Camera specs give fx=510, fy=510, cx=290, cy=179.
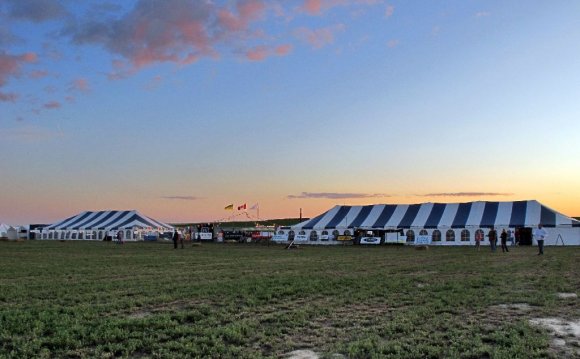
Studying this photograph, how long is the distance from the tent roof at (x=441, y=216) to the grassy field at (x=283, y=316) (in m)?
26.7

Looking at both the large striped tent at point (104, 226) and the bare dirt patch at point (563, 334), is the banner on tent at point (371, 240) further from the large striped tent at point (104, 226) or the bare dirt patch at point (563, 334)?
the bare dirt patch at point (563, 334)

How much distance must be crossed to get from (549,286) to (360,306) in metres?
4.94

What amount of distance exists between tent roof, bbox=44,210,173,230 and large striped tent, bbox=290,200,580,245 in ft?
59.5

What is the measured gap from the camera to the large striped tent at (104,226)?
54125 mm

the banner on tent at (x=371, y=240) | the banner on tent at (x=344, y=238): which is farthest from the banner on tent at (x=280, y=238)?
the banner on tent at (x=371, y=240)

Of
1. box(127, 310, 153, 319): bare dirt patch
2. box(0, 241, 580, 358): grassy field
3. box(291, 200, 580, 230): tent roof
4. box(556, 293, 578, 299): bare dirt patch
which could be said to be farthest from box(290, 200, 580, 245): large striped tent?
box(127, 310, 153, 319): bare dirt patch

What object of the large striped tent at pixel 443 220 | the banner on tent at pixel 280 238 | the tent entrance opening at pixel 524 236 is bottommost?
the banner on tent at pixel 280 238

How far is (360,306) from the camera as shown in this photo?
8586mm

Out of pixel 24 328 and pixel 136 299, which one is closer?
pixel 24 328

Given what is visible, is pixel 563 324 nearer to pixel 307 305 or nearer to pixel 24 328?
pixel 307 305

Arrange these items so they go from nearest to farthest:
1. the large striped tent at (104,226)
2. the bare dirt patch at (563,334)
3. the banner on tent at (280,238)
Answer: the bare dirt patch at (563,334) < the banner on tent at (280,238) < the large striped tent at (104,226)

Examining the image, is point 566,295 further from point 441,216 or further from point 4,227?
point 4,227

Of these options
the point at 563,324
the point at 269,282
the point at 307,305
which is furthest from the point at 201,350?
the point at 269,282

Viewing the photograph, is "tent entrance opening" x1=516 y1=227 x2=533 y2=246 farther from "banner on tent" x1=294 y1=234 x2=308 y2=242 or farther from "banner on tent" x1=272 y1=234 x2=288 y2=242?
"banner on tent" x1=272 y1=234 x2=288 y2=242
